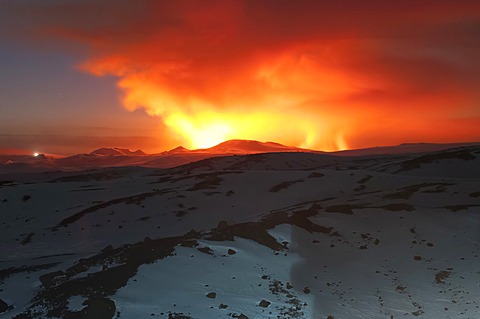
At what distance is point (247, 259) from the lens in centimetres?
2852

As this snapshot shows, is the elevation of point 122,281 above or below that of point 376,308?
above

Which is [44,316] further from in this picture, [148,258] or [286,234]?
[286,234]

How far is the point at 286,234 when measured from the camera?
119 ft

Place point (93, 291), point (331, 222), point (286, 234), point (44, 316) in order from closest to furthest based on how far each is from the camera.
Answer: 1. point (44, 316)
2. point (93, 291)
3. point (286, 234)
4. point (331, 222)

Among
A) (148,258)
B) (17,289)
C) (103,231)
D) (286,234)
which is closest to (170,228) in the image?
(103,231)

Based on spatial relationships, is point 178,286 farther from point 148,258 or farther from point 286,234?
point 286,234

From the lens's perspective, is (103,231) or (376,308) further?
(103,231)

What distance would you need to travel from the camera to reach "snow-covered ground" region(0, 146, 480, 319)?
70.0 feet

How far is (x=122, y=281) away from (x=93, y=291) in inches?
72.7

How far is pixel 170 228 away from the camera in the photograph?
50.1 metres

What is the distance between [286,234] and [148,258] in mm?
→ 14339

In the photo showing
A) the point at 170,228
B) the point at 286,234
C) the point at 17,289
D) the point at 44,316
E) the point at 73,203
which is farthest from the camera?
the point at 73,203

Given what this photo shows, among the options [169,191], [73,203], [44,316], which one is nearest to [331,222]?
[44,316]

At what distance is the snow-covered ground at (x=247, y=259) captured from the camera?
2133 cm
